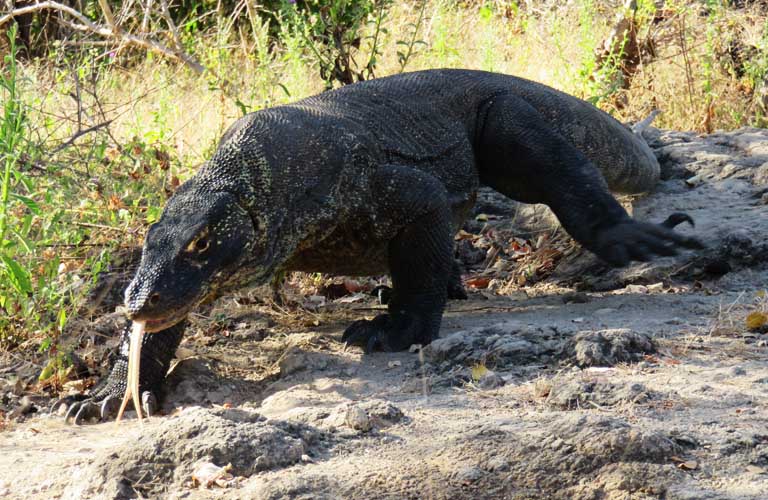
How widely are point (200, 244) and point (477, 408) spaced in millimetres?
1113

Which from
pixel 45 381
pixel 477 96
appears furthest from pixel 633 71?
pixel 45 381

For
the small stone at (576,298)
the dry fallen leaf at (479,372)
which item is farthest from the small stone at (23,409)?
the small stone at (576,298)

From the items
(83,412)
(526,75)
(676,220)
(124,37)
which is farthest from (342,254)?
(526,75)

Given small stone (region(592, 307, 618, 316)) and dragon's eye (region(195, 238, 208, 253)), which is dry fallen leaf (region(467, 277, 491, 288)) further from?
dragon's eye (region(195, 238, 208, 253))

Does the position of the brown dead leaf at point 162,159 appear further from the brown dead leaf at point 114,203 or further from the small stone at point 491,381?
the small stone at point 491,381

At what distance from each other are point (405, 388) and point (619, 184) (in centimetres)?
260

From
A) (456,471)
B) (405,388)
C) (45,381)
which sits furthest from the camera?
(45,381)

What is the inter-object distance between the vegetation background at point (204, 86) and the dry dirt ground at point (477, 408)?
0.59 meters

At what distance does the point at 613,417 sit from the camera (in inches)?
119

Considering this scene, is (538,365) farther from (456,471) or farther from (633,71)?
(633,71)

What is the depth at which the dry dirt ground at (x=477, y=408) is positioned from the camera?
2742mm

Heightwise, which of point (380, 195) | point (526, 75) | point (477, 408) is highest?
point (526, 75)

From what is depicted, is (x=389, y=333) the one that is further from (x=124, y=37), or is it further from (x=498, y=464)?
(x=124, y=37)

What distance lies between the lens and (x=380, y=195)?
14.5ft
